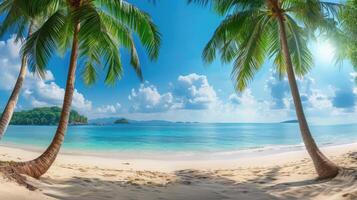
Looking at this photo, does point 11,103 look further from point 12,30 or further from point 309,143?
point 309,143

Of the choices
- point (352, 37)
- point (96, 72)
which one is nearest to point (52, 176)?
point (96, 72)

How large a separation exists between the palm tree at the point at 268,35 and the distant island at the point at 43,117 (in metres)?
80.0

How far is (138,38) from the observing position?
426 inches

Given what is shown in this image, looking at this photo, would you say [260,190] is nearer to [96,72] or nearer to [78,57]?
[78,57]

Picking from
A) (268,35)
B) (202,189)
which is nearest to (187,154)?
(268,35)

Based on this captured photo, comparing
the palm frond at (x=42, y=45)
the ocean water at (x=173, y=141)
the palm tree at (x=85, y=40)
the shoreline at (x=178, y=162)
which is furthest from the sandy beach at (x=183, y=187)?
the ocean water at (x=173, y=141)

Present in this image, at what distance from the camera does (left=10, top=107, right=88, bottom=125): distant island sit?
91113 mm

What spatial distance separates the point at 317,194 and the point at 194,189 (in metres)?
2.66

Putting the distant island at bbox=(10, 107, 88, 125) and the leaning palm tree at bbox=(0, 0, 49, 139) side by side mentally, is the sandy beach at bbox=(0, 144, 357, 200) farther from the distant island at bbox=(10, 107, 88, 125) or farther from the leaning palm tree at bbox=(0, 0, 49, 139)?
the distant island at bbox=(10, 107, 88, 125)

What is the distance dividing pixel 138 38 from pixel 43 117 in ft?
291

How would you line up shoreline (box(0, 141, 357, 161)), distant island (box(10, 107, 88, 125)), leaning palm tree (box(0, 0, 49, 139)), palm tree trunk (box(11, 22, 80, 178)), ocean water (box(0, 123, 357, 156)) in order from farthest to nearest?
1. distant island (box(10, 107, 88, 125))
2. ocean water (box(0, 123, 357, 156))
3. shoreline (box(0, 141, 357, 161))
4. leaning palm tree (box(0, 0, 49, 139))
5. palm tree trunk (box(11, 22, 80, 178))

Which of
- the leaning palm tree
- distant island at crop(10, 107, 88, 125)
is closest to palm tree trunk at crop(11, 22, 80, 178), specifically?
the leaning palm tree

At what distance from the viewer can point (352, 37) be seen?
9.68 m

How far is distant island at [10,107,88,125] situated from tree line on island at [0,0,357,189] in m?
79.5
